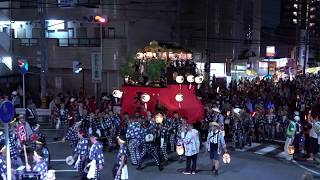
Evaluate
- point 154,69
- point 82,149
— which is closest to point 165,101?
point 154,69

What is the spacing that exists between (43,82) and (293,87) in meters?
17.3

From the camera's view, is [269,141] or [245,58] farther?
[245,58]

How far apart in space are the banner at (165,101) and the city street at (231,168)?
2841 mm

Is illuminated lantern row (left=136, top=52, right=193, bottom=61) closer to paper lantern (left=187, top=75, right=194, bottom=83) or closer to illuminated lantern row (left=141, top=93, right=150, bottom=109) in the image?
paper lantern (left=187, top=75, right=194, bottom=83)

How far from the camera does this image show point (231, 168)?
53.7 feet

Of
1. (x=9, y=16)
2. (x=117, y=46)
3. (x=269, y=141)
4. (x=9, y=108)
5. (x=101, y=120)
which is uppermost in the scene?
(x=9, y=16)

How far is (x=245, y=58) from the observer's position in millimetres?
47719

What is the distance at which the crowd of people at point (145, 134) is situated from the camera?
12.4 m

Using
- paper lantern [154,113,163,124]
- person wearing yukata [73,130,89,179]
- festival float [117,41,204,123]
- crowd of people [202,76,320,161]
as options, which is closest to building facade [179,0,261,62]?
crowd of people [202,76,320,161]

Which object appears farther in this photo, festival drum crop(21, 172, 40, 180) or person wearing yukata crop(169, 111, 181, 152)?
person wearing yukata crop(169, 111, 181, 152)

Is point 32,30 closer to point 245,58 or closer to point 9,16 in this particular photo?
point 9,16

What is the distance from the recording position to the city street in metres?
15.2

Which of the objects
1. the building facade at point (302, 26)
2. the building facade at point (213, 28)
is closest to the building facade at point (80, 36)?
the building facade at point (213, 28)

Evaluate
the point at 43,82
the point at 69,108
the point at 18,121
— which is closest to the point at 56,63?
the point at 43,82
